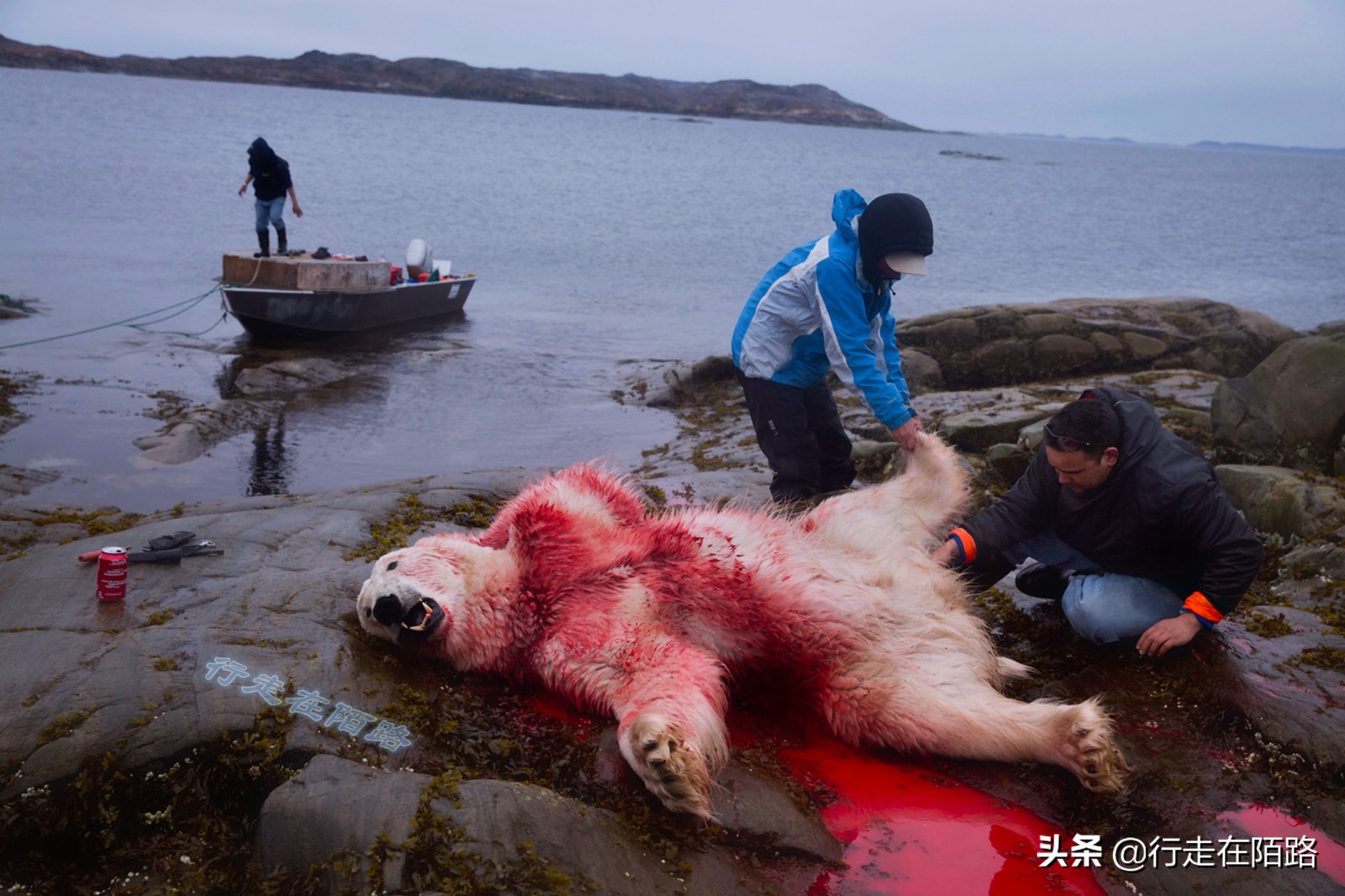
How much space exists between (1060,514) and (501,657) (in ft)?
9.63

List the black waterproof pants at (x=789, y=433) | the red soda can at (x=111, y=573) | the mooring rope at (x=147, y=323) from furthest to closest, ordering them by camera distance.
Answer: the mooring rope at (x=147, y=323), the black waterproof pants at (x=789, y=433), the red soda can at (x=111, y=573)

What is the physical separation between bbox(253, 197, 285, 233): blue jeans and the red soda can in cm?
1495

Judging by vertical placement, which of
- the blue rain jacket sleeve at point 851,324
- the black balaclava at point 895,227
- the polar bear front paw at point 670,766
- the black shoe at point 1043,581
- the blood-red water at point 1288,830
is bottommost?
the blood-red water at point 1288,830

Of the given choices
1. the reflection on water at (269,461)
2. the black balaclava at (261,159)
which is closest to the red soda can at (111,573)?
the reflection on water at (269,461)

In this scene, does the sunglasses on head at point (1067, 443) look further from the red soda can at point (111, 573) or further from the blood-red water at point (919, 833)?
the red soda can at point (111, 573)

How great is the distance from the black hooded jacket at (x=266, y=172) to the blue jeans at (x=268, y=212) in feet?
0.23

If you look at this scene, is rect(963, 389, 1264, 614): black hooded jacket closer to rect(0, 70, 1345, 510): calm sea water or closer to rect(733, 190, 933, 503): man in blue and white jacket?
rect(733, 190, 933, 503): man in blue and white jacket

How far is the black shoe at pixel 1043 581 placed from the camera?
17.7 ft

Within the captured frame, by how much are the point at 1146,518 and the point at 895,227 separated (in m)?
2.46

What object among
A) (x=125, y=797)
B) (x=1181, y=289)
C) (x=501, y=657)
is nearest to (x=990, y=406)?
(x=501, y=657)

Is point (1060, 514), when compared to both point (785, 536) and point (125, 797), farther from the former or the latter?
point (125, 797)

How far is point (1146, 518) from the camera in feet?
15.6

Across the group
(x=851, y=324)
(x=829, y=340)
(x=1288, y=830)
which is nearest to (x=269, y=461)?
(x=829, y=340)

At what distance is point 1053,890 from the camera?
11.4 ft
